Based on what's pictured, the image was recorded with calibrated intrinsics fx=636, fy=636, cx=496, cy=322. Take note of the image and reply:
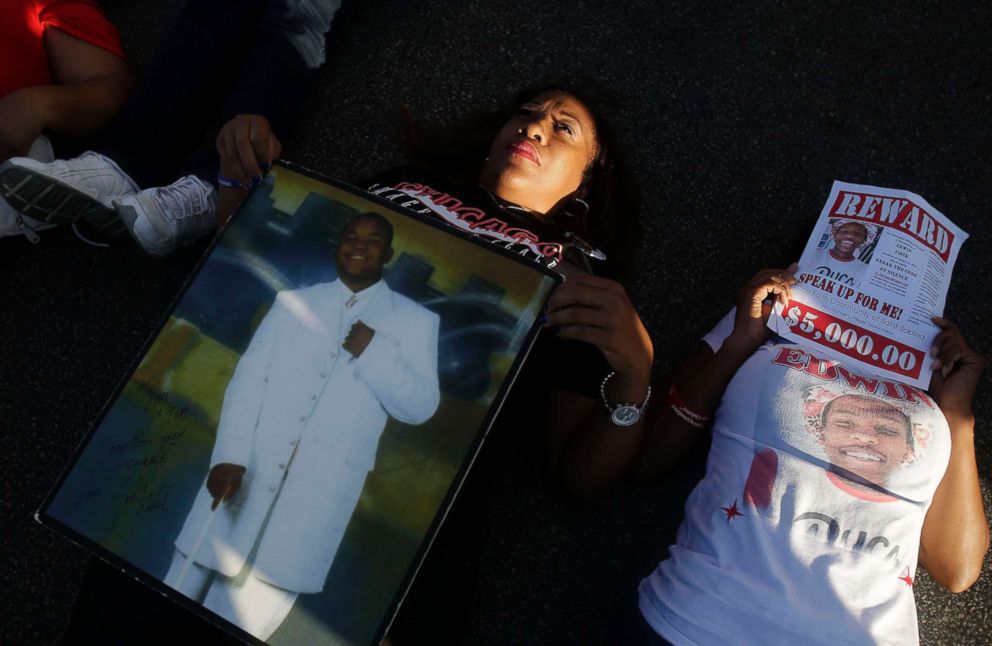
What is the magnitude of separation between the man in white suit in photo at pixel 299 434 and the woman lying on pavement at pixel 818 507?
51 centimetres

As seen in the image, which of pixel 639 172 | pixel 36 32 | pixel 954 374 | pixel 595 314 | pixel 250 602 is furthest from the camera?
pixel 639 172

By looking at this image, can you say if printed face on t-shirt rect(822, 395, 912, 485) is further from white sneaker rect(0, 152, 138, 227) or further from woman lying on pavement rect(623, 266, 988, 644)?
white sneaker rect(0, 152, 138, 227)

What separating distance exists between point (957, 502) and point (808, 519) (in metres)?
0.28

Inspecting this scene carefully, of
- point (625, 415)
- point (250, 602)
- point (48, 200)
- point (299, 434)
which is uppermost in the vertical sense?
point (625, 415)

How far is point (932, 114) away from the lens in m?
1.45

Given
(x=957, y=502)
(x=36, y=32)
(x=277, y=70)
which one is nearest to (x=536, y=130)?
(x=277, y=70)

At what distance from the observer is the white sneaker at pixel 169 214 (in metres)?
1.20

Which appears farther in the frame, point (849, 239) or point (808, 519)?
point (849, 239)

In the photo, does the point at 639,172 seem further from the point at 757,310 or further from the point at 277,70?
the point at 277,70

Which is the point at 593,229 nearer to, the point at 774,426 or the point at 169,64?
the point at 774,426

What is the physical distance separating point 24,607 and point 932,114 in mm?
2119

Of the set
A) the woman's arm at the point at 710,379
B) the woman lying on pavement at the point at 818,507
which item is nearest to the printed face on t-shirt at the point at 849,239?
the woman's arm at the point at 710,379

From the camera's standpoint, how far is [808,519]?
0.94 metres

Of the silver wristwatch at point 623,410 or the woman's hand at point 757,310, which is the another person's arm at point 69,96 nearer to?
the silver wristwatch at point 623,410
